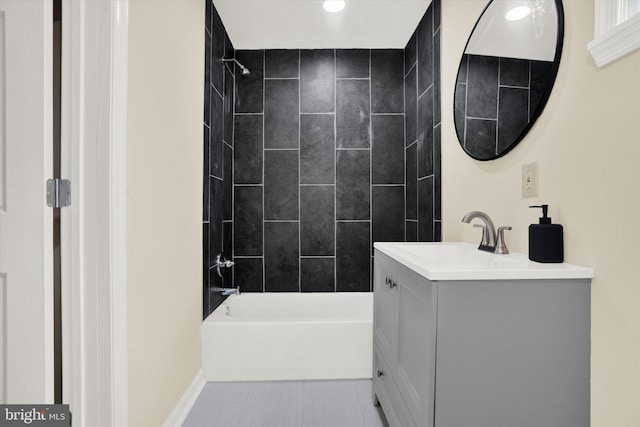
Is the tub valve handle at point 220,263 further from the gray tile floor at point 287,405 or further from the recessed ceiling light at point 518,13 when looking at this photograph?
the recessed ceiling light at point 518,13

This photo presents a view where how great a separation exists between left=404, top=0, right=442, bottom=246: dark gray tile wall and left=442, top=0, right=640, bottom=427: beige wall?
94 cm

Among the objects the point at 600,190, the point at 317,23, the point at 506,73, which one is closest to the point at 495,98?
the point at 506,73

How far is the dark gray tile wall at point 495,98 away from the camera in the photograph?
1324 millimetres

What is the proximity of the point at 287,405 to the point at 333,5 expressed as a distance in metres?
2.49

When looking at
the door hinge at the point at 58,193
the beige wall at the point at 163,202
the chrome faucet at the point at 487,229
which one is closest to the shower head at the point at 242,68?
the beige wall at the point at 163,202

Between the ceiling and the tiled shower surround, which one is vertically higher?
the ceiling

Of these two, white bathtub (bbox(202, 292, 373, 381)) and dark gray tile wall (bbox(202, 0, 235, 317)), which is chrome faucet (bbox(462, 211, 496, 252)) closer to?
white bathtub (bbox(202, 292, 373, 381))

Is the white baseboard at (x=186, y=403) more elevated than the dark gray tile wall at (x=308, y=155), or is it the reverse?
the dark gray tile wall at (x=308, y=155)

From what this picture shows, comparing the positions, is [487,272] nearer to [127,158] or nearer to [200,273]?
[127,158]

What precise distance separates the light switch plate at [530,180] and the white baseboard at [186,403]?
1840 mm

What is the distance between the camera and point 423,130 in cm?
252

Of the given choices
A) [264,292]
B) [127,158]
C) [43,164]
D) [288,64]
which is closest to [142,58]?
[127,158]

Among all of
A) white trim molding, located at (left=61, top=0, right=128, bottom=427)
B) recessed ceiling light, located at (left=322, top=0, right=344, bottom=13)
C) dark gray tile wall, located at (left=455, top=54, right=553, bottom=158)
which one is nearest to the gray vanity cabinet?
dark gray tile wall, located at (left=455, top=54, right=553, bottom=158)
